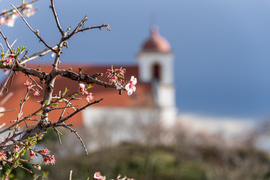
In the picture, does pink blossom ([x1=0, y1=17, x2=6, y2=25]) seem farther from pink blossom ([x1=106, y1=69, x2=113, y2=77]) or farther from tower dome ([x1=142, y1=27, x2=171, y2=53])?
tower dome ([x1=142, y1=27, x2=171, y2=53])

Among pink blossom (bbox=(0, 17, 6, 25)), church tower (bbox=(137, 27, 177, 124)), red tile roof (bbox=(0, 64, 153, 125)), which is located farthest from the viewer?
church tower (bbox=(137, 27, 177, 124))

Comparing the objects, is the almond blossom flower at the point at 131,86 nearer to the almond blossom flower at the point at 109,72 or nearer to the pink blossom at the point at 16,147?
the almond blossom flower at the point at 109,72

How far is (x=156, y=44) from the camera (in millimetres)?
26250

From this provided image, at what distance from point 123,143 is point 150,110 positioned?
15.2 ft

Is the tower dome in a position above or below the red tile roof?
above

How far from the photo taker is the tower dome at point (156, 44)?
2594 centimetres

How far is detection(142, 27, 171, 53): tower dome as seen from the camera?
25.9 meters

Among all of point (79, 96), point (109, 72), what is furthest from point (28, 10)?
point (79, 96)

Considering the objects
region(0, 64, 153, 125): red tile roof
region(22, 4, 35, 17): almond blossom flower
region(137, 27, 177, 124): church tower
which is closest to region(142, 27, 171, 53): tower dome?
region(137, 27, 177, 124): church tower

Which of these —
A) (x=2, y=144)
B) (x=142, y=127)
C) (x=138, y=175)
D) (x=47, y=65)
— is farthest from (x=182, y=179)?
(x=2, y=144)

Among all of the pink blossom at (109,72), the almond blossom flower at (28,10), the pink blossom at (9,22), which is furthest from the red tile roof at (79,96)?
the pink blossom at (109,72)

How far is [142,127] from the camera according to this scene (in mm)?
16500

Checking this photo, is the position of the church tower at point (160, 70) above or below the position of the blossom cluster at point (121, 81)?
below

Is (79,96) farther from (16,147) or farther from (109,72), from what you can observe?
(109,72)
